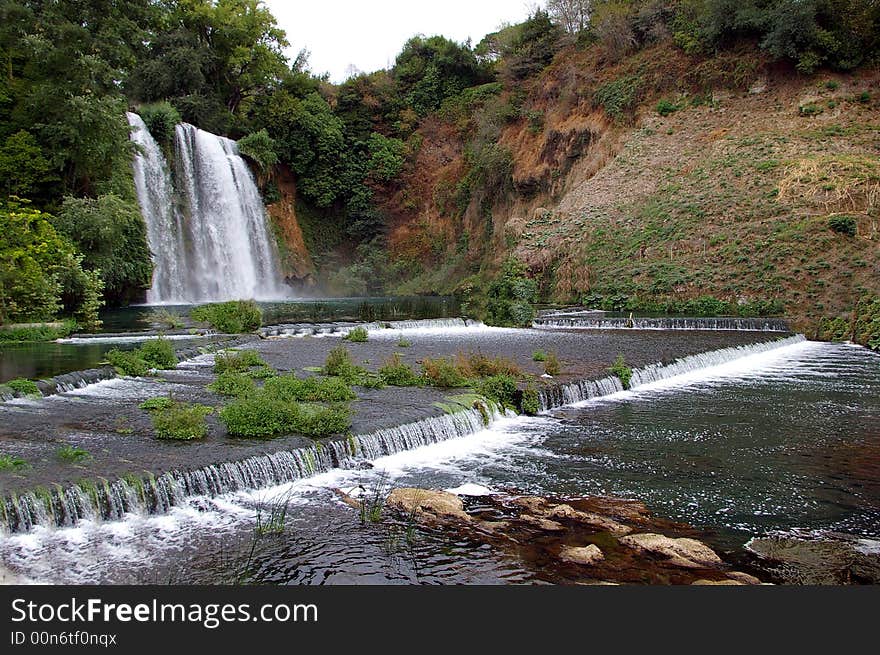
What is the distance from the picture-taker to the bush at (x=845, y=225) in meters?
28.7

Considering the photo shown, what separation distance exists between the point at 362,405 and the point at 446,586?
21.4ft

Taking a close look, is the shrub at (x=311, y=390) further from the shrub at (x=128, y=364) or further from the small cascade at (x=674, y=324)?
the small cascade at (x=674, y=324)

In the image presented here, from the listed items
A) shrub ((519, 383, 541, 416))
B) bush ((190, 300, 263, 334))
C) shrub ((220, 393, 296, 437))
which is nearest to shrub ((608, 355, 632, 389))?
shrub ((519, 383, 541, 416))

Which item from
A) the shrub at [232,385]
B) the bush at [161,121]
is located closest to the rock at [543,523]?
the shrub at [232,385]

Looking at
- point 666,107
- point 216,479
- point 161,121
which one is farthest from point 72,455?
point 666,107

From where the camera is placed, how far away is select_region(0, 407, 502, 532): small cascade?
298 inches

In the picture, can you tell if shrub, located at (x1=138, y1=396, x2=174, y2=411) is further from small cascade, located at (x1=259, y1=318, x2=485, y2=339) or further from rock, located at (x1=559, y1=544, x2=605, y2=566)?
small cascade, located at (x1=259, y1=318, x2=485, y2=339)

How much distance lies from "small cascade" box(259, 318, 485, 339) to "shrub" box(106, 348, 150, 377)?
7.34 metres

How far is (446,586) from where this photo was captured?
6.23m

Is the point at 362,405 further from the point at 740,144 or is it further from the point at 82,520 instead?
the point at 740,144

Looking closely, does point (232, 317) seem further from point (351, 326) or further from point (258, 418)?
point (258, 418)

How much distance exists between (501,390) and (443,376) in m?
1.32

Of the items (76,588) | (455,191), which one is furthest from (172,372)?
(455,191)

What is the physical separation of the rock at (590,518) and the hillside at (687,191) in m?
22.0
